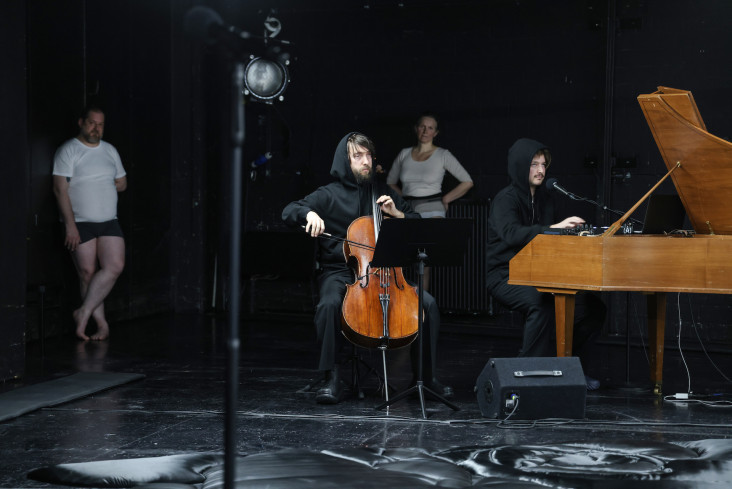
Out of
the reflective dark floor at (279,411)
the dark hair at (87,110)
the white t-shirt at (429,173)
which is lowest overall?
the reflective dark floor at (279,411)

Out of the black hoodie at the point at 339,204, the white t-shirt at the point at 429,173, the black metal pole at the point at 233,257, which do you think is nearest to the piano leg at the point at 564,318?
the black hoodie at the point at 339,204

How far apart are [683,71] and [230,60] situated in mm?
5707

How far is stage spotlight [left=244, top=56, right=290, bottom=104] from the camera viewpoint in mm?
8000

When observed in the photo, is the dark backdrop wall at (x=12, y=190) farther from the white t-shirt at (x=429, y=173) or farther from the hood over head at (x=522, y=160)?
the white t-shirt at (x=429, y=173)

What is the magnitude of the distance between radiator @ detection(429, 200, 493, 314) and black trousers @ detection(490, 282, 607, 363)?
101 inches

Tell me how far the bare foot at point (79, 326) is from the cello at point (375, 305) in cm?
300

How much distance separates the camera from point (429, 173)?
7684 mm

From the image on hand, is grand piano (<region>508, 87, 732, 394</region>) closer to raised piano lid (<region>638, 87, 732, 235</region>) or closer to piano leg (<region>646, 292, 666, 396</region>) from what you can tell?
raised piano lid (<region>638, 87, 732, 235</region>)

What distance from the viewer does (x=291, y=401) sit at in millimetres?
5043

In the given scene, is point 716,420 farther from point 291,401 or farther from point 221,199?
point 221,199

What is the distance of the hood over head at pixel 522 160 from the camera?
548 centimetres

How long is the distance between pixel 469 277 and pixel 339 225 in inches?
122

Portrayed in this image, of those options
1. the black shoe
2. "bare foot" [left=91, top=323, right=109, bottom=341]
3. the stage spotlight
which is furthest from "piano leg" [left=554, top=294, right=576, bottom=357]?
the stage spotlight

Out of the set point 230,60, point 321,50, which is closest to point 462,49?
point 321,50
